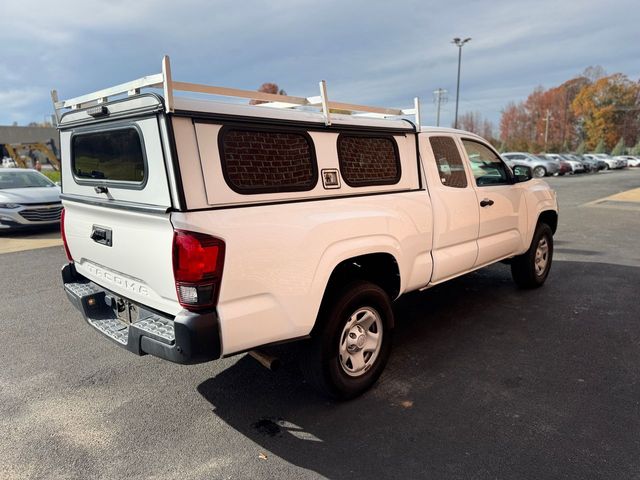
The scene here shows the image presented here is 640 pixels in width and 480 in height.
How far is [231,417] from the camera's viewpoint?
121 inches

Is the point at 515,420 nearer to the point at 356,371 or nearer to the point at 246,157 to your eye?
the point at 356,371

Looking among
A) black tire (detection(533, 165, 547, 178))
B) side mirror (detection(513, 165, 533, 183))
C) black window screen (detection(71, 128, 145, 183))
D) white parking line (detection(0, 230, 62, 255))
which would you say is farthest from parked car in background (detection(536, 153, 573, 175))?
black window screen (detection(71, 128, 145, 183))

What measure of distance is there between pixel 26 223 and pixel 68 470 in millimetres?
9022

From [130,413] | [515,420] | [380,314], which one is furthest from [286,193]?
[515,420]

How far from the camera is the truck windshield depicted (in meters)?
10.7

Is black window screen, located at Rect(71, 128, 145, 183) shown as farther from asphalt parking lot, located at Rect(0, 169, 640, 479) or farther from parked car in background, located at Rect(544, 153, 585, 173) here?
parked car in background, located at Rect(544, 153, 585, 173)

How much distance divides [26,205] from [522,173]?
9.94 m

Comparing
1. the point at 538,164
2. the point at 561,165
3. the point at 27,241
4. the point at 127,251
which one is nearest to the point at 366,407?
the point at 127,251

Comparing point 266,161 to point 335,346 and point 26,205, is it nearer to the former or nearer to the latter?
point 335,346

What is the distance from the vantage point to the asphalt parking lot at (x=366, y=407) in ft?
8.48

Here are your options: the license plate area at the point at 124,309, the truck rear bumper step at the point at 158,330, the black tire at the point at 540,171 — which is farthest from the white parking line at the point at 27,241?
the black tire at the point at 540,171

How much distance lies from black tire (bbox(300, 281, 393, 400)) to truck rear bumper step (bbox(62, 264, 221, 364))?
771 millimetres

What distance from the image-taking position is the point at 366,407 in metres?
A: 3.17

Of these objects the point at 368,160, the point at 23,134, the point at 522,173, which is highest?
the point at 23,134
